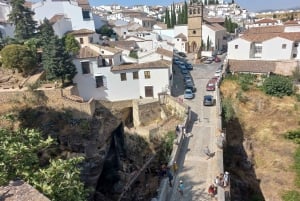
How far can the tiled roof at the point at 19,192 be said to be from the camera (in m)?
9.78

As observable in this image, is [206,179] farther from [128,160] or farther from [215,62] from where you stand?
[215,62]

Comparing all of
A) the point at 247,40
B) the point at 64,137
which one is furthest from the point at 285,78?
the point at 64,137

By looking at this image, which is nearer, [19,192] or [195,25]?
[19,192]

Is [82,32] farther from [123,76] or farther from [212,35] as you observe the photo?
[212,35]

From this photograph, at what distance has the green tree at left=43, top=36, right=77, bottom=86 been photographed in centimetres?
3006

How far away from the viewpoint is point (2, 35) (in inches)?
1560

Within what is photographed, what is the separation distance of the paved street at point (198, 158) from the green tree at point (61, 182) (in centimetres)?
735

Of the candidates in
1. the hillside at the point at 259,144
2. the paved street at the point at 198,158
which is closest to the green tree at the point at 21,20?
the paved street at the point at 198,158

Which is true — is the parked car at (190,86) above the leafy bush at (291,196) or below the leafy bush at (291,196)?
above

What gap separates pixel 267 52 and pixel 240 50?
418 cm

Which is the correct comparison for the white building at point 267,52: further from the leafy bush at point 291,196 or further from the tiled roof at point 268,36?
the leafy bush at point 291,196

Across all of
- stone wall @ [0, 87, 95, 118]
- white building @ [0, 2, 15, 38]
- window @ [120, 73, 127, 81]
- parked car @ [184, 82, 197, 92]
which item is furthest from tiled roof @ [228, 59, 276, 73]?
white building @ [0, 2, 15, 38]

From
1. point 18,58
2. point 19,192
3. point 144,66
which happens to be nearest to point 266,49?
point 144,66

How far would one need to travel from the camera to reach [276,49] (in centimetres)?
4294
